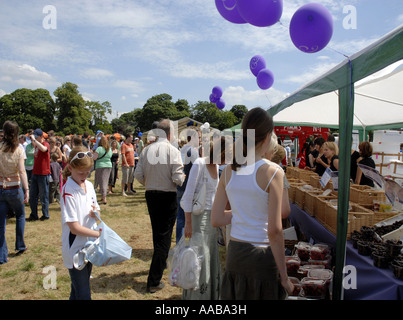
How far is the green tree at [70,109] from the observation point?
5381cm

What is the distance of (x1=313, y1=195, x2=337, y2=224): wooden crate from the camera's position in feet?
10.4

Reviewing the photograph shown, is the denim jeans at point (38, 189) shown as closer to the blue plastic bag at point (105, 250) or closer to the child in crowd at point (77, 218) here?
the child in crowd at point (77, 218)

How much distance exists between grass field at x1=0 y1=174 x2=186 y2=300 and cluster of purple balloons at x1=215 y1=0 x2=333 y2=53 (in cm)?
307

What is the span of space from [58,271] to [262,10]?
13.3 ft

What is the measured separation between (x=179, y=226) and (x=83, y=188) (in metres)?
2.34

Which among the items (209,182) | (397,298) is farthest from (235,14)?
(397,298)

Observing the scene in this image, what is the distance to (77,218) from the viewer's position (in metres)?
2.06

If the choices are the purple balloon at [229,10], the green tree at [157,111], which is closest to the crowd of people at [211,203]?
the purple balloon at [229,10]

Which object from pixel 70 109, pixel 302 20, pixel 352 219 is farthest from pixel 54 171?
pixel 70 109

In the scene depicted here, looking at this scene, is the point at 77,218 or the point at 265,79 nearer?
the point at 77,218

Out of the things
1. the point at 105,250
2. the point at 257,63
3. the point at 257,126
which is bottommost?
the point at 105,250

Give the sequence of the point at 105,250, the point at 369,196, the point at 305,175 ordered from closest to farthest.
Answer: the point at 105,250 < the point at 369,196 < the point at 305,175

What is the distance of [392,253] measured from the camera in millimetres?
2125

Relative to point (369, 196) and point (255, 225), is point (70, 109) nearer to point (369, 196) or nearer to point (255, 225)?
point (369, 196)
